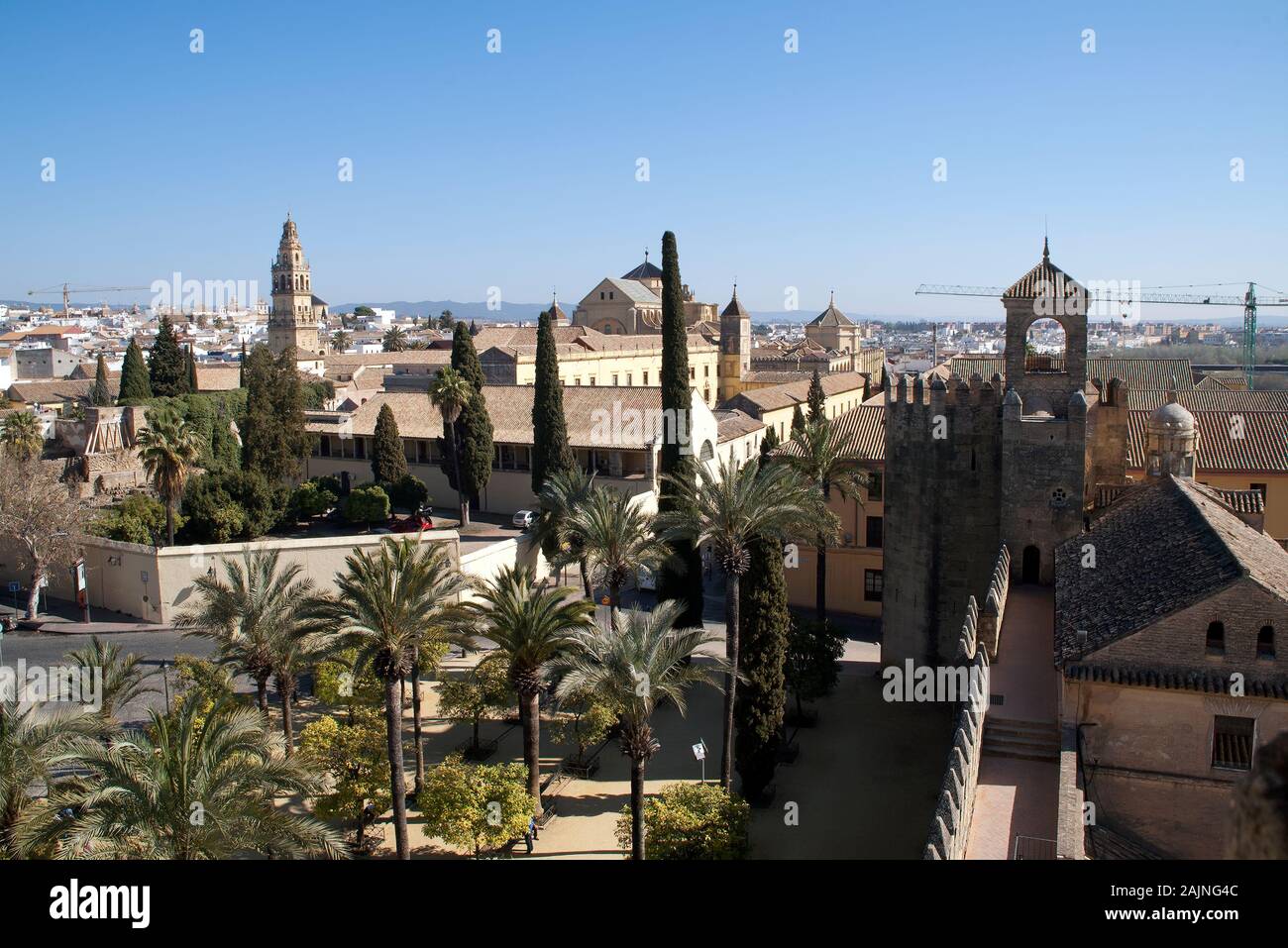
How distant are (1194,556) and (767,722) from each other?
30.6 feet

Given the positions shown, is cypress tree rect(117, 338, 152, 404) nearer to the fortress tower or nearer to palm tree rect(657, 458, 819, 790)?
the fortress tower

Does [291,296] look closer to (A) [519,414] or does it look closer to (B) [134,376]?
(B) [134,376]

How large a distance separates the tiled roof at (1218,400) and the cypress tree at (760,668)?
31.2 m

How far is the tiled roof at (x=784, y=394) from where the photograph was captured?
59906mm

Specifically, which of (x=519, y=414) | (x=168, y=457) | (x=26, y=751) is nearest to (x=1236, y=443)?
(x=519, y=414)

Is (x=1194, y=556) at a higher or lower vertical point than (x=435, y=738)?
higher

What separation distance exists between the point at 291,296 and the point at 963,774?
11885 centimetres

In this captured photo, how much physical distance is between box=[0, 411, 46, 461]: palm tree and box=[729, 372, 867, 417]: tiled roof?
36.4 m

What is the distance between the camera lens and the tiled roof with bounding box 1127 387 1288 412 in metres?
46.8

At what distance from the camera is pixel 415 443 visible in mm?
51875

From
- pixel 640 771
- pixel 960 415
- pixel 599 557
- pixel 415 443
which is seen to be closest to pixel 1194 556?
pixel 960 415

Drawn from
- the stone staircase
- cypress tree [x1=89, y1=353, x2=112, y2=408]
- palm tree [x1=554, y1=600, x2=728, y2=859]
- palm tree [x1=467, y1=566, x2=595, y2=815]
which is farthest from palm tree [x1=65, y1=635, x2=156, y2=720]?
cypress tree [x1=89, y1=353, x2=112, y2=408]

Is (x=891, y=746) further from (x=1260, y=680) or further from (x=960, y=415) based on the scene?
(x=1260, y=680)
